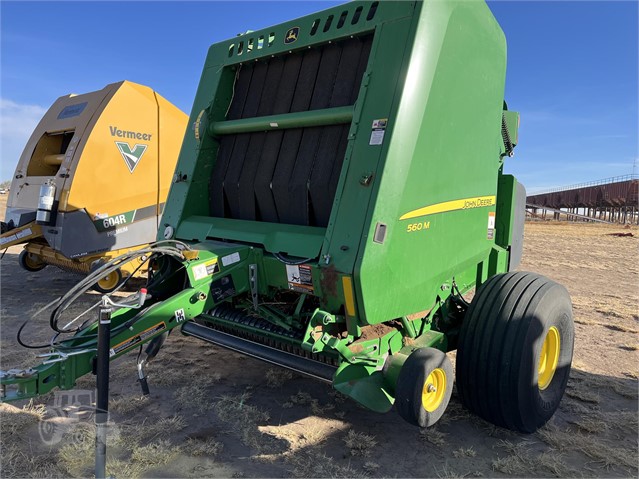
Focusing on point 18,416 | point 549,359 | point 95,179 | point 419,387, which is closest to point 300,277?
point 419,387

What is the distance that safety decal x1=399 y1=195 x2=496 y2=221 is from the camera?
287 cm

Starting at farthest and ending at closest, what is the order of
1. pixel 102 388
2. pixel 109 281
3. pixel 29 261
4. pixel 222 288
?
pixel 29 261
pixel 109 281
pixel 222 288
pixel 102 388

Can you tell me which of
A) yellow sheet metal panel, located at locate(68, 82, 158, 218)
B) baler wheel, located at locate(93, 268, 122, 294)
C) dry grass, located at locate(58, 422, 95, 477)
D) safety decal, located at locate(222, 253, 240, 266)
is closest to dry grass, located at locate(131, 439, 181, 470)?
dry grass, located at locate(58, 422, 95, 477)

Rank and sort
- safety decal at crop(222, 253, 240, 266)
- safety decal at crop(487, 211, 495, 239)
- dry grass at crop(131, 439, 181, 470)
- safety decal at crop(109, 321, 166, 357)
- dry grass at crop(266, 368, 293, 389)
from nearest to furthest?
safety decal at crop(109, 321, 166, 357) → dry grass at crop(131, 439, 181, 470) → safety decal at crop(222, 253, 240, 266) → safety decal at crop(487, 211, 495, 239) → dry grass at crop(266, 368, 293, 389)

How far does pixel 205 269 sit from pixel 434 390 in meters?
1.53

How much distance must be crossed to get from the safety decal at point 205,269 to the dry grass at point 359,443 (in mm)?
1393

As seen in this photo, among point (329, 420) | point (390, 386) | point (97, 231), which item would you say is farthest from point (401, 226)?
point (97, 231)

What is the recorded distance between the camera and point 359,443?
3.03 m

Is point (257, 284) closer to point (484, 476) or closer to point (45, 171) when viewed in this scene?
point (484, 476)

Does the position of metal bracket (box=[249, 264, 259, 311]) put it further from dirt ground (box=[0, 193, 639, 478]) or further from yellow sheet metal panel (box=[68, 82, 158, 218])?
yellow sheet metal panel (box=[68, 82, 158, 218])

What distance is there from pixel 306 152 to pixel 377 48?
836mm

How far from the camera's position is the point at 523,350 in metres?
3.04

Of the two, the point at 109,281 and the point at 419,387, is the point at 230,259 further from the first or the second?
the point at 109,281

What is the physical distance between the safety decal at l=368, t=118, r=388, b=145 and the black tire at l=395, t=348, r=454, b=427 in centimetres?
125
